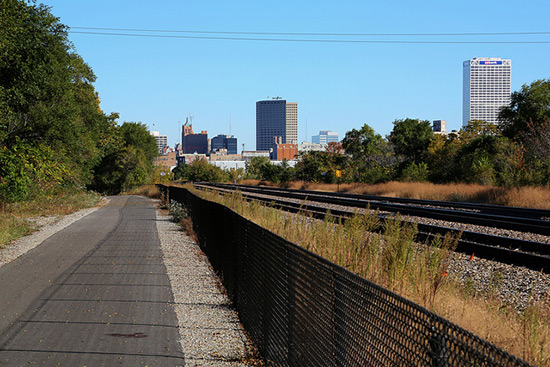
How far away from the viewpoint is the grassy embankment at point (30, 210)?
70.8 ft

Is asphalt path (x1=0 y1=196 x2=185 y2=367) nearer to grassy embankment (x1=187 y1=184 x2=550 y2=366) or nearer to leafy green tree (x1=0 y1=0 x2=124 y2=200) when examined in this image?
grassy embankment (x1=187 y1=184 x2=550 y2=366)

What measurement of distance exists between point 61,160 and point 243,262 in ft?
75.2

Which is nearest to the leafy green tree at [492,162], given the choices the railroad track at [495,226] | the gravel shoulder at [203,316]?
the railroad track at [495,226]

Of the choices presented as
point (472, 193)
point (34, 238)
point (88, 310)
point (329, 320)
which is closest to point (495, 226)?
point (88, 310)

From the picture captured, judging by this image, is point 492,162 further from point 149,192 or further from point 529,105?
point 149,192

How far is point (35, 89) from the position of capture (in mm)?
23859

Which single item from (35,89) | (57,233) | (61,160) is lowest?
(57,233)

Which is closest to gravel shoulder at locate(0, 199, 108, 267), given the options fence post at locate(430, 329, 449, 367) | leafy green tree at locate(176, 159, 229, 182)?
fence post at locate(430, 329, 449, 367)

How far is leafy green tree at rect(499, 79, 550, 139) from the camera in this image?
2344 inches

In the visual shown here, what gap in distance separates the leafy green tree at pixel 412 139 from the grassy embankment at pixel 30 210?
34827 millimetres

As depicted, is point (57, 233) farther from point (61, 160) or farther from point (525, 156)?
point (525, 156)

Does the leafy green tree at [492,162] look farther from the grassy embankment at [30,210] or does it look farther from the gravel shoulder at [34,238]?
the grassy embankment at [30,210]

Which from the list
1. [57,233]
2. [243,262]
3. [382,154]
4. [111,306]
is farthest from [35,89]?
[382,154]

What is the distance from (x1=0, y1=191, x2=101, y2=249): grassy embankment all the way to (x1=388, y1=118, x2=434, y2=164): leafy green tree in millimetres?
34827
